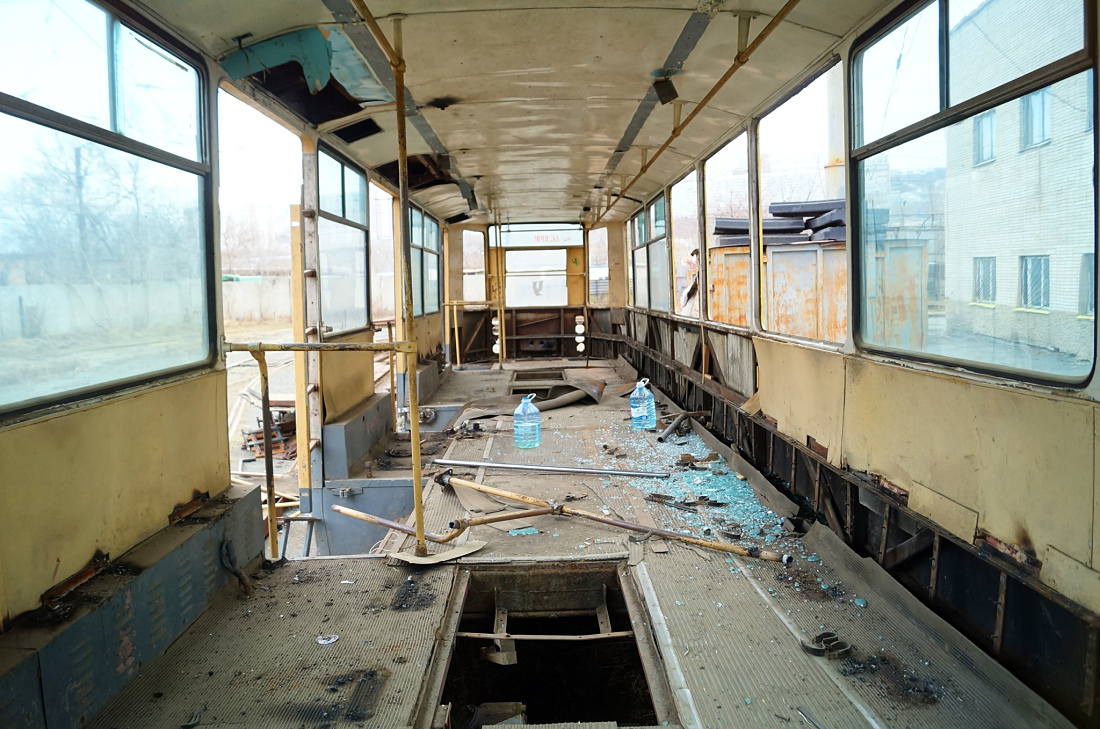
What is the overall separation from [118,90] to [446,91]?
2478 mm

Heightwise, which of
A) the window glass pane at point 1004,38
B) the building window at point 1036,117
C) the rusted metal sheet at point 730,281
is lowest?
the rusted metal sheet at point 730,281

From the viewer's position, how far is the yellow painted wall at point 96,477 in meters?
2.29

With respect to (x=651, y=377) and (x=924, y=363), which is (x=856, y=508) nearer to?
(x=924, y=363)

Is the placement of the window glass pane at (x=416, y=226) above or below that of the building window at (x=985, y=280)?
above

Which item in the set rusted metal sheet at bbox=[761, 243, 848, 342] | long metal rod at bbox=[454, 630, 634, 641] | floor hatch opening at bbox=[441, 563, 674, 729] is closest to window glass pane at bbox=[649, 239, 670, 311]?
rusted metal sheet at bbox=[761, 243, 848, 342]

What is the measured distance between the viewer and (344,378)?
20.9ft

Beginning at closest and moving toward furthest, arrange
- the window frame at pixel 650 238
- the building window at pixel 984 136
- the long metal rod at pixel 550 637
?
the building window at pixel 984 136
the long metal rod at pixel 550 637
the window frame at pixel 650 238

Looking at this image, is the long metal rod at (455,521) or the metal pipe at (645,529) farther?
the long metal rod at (455,521)

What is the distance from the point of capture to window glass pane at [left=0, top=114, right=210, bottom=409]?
235cm

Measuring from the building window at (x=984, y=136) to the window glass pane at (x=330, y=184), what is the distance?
4.57 m

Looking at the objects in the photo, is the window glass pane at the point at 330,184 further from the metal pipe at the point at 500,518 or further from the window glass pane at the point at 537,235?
the window glass pane at the point at 537,235

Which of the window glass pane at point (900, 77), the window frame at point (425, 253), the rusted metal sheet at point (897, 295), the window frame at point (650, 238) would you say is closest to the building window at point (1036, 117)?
the window glass pane at point (900, 77)

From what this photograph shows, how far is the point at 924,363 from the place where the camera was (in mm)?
2984

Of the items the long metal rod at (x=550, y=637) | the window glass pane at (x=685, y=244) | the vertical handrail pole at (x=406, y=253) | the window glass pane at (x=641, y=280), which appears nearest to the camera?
the long metal rod at (x=550, y=637)
